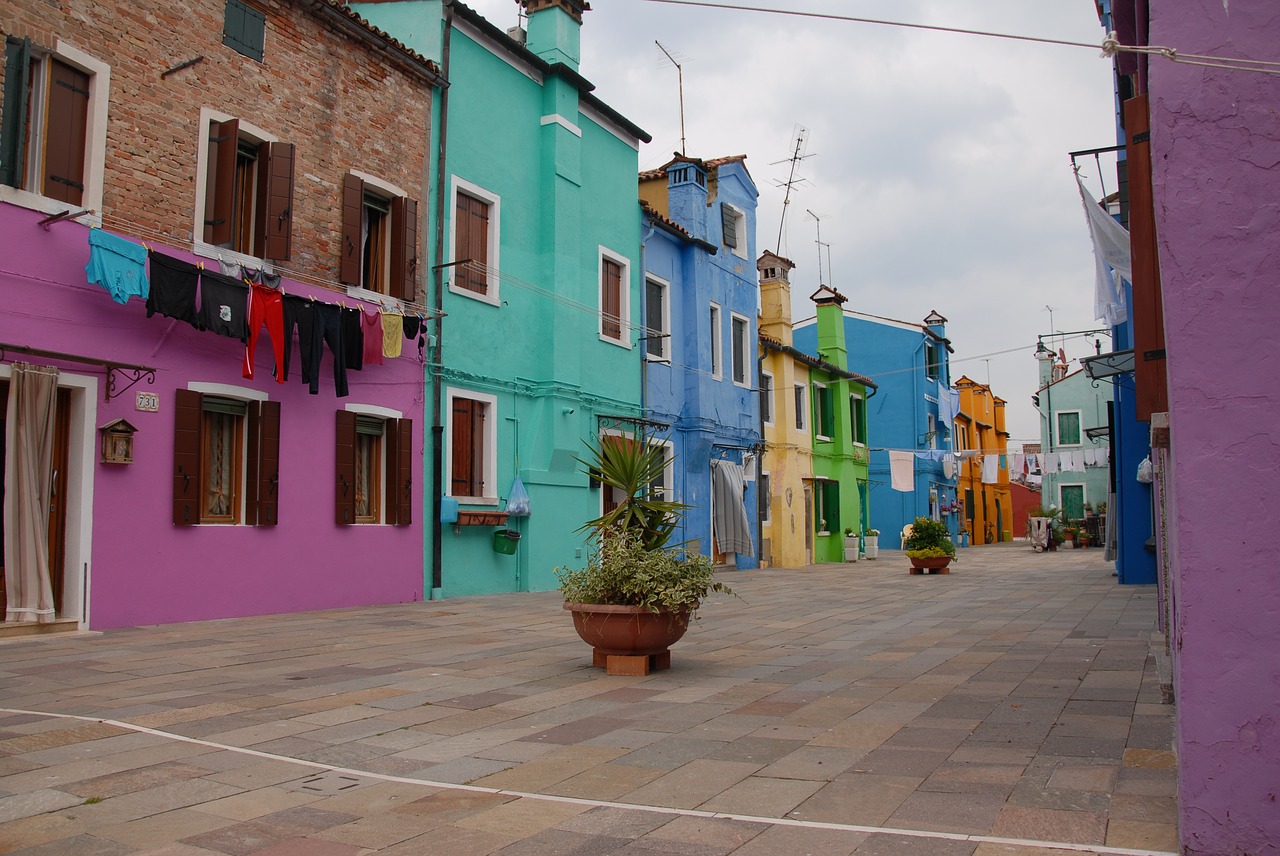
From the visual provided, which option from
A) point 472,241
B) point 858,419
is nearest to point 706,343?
point 472,241

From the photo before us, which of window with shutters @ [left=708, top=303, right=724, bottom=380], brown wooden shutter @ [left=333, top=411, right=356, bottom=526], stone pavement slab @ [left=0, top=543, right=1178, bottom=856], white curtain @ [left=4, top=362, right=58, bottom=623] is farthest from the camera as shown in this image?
window with shutters @ [left=708, top=303, right=724, bottom=380]

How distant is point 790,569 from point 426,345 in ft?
42.1

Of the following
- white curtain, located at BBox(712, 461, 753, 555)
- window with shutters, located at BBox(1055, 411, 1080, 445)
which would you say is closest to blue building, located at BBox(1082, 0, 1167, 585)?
white curtain, located at BBox(712, 461, 753, 555)

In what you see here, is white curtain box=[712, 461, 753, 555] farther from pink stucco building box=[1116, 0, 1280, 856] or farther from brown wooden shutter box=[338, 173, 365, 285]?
pink stucco building box=[1116, 0, 1280, 856]

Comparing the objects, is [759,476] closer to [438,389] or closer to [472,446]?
[472,446]

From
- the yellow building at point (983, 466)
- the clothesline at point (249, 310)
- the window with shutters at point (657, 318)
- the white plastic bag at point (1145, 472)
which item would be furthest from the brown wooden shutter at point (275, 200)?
the yellow building at point (983, 466)

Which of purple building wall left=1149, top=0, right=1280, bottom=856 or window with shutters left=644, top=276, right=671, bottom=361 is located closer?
purple building wall left=1149, top=0, right=1280, bottom=856

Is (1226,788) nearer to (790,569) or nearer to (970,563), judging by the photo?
(790,569)

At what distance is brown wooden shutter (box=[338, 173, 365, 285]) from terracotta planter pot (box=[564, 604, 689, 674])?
22.4 feet

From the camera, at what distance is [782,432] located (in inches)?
1022

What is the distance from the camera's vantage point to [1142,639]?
949 cm

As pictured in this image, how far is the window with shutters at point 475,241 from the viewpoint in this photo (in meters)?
14.8

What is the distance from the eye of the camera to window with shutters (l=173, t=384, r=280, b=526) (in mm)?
10711

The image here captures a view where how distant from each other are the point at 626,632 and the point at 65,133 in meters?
7.27
